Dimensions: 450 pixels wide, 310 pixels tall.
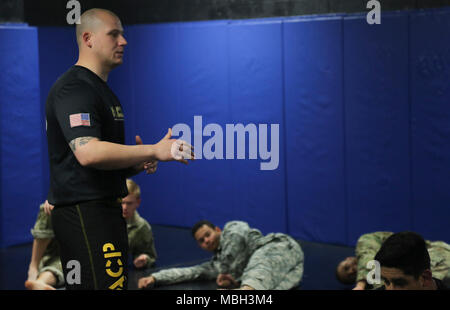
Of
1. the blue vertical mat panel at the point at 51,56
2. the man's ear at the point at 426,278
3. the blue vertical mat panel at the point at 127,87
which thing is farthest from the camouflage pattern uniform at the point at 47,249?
the man's ear at the point at 426,278

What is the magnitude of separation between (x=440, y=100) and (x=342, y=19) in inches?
43.9

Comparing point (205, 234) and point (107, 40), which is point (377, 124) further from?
point (107, 40)

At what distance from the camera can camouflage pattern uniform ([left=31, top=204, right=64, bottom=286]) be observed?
4.97 metres

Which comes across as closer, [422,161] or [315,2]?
[422,161]

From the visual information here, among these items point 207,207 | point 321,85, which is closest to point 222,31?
point 321,85

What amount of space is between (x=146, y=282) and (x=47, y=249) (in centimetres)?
82

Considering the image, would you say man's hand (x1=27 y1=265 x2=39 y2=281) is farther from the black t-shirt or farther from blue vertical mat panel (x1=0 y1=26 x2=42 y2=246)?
the black t-shirt

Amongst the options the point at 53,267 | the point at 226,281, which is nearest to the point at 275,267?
the point at 226,281

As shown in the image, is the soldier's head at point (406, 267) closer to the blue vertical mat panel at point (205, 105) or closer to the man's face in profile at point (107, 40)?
the man's face in profile at point (107, 40)

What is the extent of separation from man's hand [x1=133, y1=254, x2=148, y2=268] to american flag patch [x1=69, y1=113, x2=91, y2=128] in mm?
3385

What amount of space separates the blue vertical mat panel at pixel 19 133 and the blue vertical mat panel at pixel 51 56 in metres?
0.22

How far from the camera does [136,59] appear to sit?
23.7 feet
